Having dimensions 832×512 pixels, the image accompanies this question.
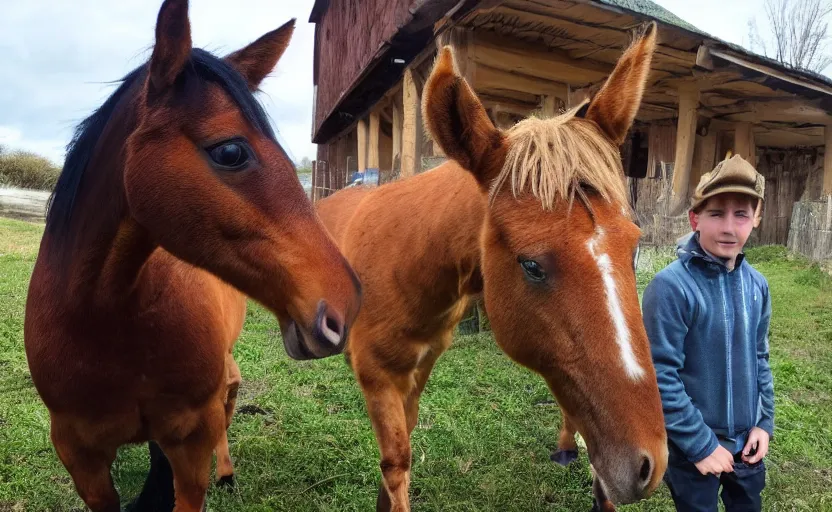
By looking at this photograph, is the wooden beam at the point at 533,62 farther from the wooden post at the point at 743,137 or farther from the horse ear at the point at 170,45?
the horse ear at the point at 170,45

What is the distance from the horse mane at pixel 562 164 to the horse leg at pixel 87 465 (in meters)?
1.87

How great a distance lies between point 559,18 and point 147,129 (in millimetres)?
4788

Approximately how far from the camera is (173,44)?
1.43 meters

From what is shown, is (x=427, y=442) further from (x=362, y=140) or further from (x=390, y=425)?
(x=362, y=140)

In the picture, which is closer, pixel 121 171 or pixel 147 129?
pixel 147 129

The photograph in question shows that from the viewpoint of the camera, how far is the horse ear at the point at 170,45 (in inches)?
54.7

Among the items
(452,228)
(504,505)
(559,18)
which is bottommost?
(504,505)

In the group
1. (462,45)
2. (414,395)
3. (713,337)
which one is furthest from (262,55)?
(462,45)

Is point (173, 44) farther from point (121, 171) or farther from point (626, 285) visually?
point (626, 285)

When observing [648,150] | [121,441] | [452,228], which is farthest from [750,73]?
[121,441]

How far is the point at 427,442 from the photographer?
12.1 ft

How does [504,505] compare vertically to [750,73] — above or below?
below

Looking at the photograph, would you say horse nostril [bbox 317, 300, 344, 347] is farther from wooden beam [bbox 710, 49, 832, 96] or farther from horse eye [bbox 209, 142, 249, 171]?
wooden beam [bbox 710, 49, 832, 96]

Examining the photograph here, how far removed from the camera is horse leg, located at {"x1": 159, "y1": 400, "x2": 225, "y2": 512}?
6.93ft
